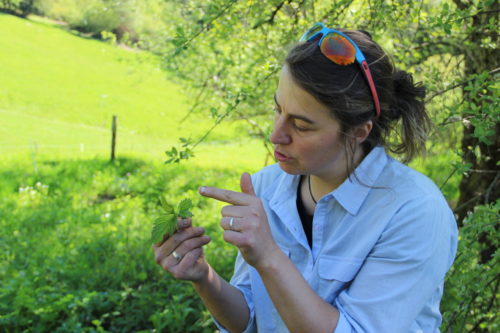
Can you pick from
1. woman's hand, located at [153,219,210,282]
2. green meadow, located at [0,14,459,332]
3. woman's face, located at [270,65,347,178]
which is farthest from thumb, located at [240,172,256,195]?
green meadow, located at [0,14,459,332]

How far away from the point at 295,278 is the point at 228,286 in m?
0.52

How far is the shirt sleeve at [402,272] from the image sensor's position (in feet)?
4.82

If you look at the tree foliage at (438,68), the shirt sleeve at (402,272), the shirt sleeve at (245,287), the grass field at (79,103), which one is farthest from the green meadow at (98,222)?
the shirt sleeve at (245,287)

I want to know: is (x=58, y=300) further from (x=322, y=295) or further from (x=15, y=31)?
(x=15, y=31)

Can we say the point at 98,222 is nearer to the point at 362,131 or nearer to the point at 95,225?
the point at 95,225

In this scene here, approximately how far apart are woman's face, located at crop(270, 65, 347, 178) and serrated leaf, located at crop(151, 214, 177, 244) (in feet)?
1.33

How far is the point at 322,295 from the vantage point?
1.64 metres

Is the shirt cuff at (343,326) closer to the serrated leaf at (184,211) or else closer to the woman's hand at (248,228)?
the woman's hand at (248,228)

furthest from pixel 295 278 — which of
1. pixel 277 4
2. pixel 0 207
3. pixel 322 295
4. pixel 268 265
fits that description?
pixel 0 207

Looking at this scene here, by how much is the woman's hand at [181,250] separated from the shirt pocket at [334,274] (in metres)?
0.40

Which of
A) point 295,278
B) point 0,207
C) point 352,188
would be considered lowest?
point 0,207

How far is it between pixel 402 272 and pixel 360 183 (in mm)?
330

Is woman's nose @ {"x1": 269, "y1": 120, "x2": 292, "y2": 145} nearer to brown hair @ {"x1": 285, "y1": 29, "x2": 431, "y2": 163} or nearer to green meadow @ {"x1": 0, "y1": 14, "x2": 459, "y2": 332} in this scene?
brown hair @ {"x1": 285, "y1": 29, "x2": 431, "y2": 163}

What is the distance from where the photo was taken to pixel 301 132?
1.60 meters
